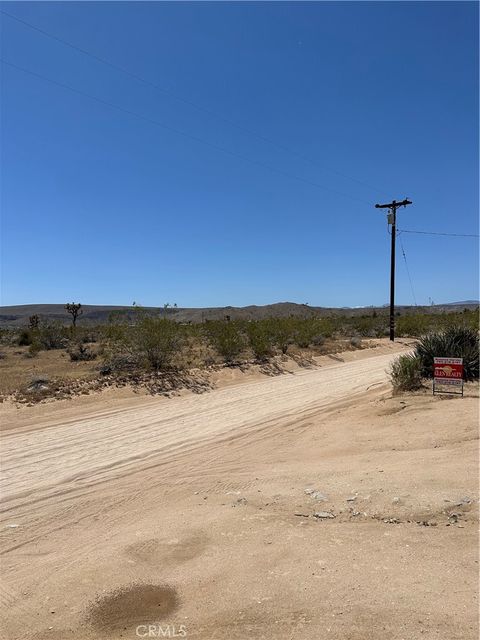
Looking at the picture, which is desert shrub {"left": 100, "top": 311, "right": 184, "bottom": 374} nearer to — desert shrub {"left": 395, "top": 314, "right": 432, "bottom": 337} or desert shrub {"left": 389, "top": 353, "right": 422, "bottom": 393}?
desert shrub {"left": 389, "top": 353, "right": 422, "bottom": 393}

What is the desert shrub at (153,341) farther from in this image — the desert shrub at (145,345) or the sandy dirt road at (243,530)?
the sandy dirt road at (243,530)

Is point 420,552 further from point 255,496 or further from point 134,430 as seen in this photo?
point 134,430

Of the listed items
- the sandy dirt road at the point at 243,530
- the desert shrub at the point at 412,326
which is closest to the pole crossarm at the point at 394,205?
the desert shrub at the point at 412,326

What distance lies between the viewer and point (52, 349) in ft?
103

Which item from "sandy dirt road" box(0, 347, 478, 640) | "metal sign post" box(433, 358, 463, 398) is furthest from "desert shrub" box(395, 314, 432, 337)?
"sandy dirt road" box(0, 347, 478, 640)

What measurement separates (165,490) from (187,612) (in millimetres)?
3331

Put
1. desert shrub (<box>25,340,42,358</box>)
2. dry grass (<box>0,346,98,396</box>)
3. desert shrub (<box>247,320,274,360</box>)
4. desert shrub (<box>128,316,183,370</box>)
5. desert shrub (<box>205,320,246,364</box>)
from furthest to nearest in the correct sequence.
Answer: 1. desert shrub (<box>25,340,42,358</box>)
2. desert shrub (<box>247,320,274,360</box>)
3. desert shrub (<box>205,320,246,364</box>)
4. desert shrub (<box>128,316,183,370</box>)
5. dry grass (<box>0,346,98,396</box>)

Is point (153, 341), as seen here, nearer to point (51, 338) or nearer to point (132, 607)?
point (132, 607)

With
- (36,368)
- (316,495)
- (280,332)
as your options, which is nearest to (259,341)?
(280,332)

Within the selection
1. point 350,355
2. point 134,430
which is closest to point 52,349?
point 350,355

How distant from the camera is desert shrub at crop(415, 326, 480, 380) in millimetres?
14414

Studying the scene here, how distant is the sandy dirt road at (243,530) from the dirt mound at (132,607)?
0.05 feet

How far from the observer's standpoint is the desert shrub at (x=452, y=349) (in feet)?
47.3

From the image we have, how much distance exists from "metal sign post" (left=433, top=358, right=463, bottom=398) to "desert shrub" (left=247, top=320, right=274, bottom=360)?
10.8 m
